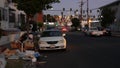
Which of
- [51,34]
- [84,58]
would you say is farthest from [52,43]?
[84,58]

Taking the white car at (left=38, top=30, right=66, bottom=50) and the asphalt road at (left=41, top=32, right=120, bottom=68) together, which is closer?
the asphalt road at (left=41, top=32, right=120, bottom=68)

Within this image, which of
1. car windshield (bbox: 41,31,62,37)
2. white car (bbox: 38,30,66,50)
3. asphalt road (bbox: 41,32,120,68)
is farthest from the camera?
car windshield (bbox: 41,31,62,37)

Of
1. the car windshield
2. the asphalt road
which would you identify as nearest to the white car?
the asphalt road

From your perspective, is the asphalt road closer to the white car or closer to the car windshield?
the white car

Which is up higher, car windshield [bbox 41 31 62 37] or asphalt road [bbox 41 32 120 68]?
car windshield [bbox 41 31 62 37]

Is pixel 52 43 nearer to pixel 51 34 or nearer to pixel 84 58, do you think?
pixel 51 34

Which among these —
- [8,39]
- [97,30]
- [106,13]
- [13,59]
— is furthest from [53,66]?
[106,13]

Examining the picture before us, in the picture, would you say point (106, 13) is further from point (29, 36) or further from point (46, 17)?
point (46, 17)

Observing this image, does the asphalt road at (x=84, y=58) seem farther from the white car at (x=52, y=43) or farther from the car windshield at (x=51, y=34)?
the car windshield at (x=51, y=34)

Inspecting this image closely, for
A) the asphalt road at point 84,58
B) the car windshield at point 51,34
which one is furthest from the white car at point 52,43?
the car windshield at point 51,34

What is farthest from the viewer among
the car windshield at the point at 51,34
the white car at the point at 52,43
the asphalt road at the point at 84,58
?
the car windshield at the point at 51,34

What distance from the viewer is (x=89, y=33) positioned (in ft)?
183

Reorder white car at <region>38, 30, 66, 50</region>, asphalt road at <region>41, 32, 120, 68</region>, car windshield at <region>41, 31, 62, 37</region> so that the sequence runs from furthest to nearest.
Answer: car windshield at <region>41, 31, 62, 37</region> → white car at <region>38, 30, 66, 50</region> → asphalt road at <region>41, 32, 120, 68</region>

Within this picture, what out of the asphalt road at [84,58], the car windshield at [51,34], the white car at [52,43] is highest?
the car windshield at [51,34]
